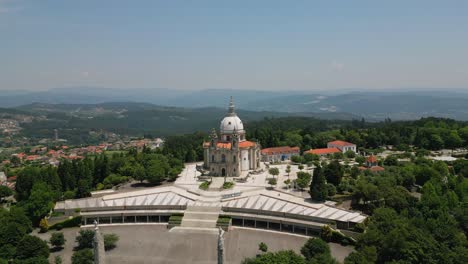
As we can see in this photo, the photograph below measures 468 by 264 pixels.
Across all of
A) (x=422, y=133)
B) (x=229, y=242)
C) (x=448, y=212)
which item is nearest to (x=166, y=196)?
(x=229, y=242)

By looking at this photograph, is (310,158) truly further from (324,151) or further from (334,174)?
(334,174)

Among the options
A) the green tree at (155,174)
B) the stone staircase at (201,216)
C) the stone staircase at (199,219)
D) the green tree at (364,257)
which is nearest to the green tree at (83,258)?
the stone staircase at (199,219)

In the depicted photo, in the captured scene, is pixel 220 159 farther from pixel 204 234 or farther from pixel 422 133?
pixel 422 133

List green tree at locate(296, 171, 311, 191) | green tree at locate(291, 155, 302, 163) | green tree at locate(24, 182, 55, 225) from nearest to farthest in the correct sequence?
green tree at locate(24, 182, 55, 225), green tree at locate(296, 171, 311, 191), green tree at locate(291, 155, 302, 163)

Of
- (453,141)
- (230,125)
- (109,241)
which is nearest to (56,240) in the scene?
(109,241)

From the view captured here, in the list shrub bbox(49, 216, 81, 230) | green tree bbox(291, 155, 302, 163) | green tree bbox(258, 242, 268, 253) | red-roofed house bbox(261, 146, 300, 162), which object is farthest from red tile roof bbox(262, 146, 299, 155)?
shrub bbox(49, 216, 81, 230)

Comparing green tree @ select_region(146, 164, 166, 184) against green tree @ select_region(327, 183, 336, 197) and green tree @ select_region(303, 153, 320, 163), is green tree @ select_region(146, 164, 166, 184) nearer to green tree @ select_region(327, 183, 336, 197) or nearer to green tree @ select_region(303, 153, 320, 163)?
green tree @ select_region(327, 183, 336, 197)
